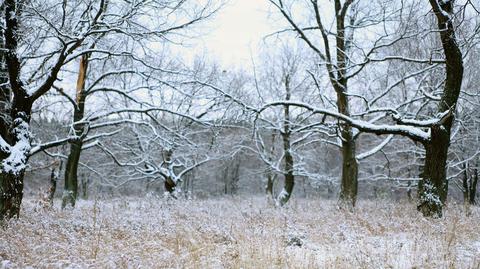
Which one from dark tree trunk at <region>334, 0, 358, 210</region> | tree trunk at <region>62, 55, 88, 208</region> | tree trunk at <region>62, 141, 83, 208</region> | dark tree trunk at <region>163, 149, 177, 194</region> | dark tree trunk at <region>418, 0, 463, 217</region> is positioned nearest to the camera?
dark tree trunk at <region>418, 0, 463, 217</region>

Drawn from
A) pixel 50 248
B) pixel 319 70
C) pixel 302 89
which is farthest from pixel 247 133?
pixel 50 248

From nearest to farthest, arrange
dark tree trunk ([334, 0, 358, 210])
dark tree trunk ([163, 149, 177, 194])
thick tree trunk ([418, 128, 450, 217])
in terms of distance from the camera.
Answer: thick tree trunk ([418, 128, 450, 217]) < dark tree trunk ([334, 0, 358, 210]) < dark tree trunk ([163, 149, 177, 194])

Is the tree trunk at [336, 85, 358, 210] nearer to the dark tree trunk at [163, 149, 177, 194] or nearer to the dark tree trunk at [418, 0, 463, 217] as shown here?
the dark tree trunk at [418, 0, 463, 217]

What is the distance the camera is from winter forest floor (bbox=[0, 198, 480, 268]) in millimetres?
4875

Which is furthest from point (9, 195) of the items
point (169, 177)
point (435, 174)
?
point (169, 177)

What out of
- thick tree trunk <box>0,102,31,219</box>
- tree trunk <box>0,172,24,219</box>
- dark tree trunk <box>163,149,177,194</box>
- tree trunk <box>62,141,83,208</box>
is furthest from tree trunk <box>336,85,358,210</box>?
dark tree trunk <box>163,149,177,194</box>

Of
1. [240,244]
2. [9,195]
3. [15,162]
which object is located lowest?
[240,244]

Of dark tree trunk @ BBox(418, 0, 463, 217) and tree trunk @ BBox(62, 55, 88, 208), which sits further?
tree trunk @ BBox(62, 55, 88, 208)

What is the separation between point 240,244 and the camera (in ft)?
19.0

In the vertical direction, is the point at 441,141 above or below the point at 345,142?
below

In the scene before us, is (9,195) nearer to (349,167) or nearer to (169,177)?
(349,167)

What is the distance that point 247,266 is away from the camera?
479 centimetres

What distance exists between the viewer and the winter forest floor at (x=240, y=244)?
4875 mm

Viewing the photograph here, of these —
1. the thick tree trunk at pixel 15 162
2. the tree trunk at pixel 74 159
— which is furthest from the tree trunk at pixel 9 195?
the tree trunk at pixel 74 159
